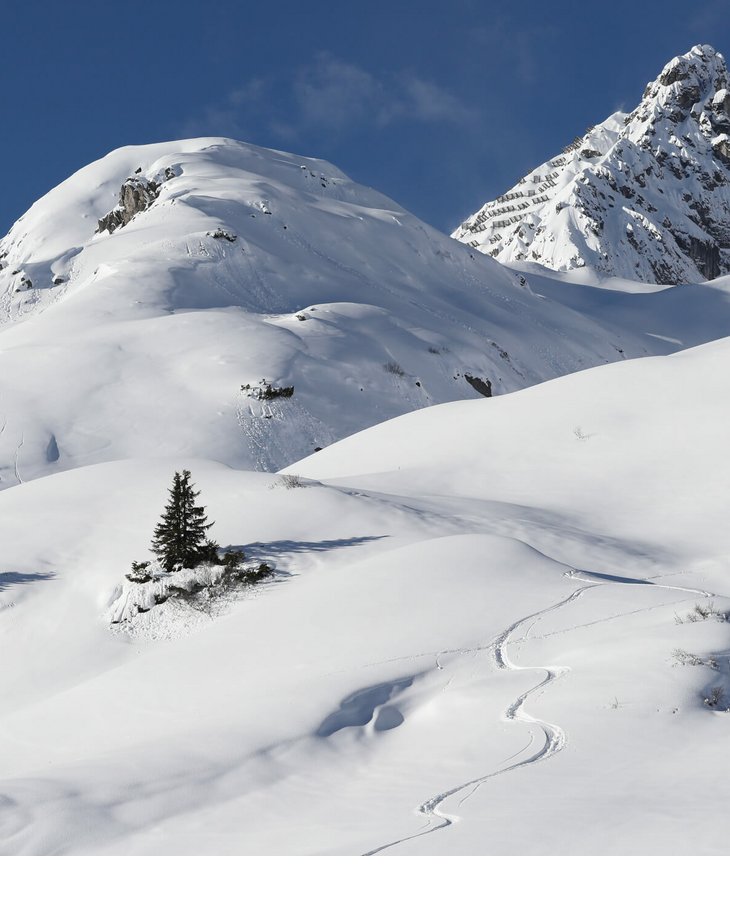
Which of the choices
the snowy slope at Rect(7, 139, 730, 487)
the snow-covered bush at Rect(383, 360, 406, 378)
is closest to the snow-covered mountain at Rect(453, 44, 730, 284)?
the snowy slope at Rect(7, 139, 730, 487)

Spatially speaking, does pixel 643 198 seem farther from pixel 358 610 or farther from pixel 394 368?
pixel 358 610

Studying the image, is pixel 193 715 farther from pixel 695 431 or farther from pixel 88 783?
pixel 695 431

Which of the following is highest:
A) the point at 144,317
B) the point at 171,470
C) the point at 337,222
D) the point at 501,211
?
the point at 501,211

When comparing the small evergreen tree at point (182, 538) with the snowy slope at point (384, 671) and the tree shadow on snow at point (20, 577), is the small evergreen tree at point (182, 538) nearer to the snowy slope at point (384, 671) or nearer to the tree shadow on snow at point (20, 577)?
the snowy slope at point (384, 671)

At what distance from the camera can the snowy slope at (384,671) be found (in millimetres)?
6207

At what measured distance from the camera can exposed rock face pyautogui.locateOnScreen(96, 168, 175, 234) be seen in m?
67.2

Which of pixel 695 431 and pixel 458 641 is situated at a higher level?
pixel 695 431

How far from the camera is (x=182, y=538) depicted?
14.1 metres

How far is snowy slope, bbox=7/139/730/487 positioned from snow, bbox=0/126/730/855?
0.25 m

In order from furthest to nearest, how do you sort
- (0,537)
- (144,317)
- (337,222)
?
1. (337,222)
2. (144,317)
3. (0,537)

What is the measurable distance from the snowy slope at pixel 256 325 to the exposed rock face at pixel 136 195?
17 centimetres

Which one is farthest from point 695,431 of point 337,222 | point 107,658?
point 337,222

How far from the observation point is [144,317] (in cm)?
4219

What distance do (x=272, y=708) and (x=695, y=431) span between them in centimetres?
1599
